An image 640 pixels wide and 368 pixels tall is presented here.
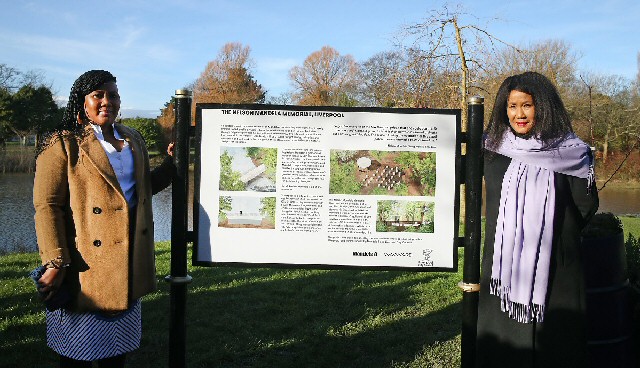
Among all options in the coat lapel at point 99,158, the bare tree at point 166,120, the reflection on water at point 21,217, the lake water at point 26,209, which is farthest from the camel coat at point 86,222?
the bare tree at point 166,120

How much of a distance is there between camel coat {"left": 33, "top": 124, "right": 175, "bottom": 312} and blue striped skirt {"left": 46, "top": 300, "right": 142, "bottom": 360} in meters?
0.08

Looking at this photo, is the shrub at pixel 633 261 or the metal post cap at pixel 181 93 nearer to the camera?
the metal post cap at pixel 181 93

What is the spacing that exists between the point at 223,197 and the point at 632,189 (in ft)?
96.4

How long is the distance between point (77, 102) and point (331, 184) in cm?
150

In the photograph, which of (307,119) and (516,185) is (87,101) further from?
(516,185)

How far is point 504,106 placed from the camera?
306 cm

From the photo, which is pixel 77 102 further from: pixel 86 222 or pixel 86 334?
pixel 86 334

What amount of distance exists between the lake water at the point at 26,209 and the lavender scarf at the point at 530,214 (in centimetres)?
1136

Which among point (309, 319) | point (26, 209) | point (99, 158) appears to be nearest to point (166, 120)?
point (26, 209)

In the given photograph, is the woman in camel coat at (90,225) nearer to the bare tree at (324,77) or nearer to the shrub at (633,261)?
the shrub at (633,261)

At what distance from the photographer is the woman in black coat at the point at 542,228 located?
2.88 meters

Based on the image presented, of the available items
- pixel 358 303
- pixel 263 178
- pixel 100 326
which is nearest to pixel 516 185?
pixel 263 178

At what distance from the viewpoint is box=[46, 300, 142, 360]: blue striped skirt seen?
8.97ft

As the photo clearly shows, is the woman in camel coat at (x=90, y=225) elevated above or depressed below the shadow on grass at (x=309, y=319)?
above
